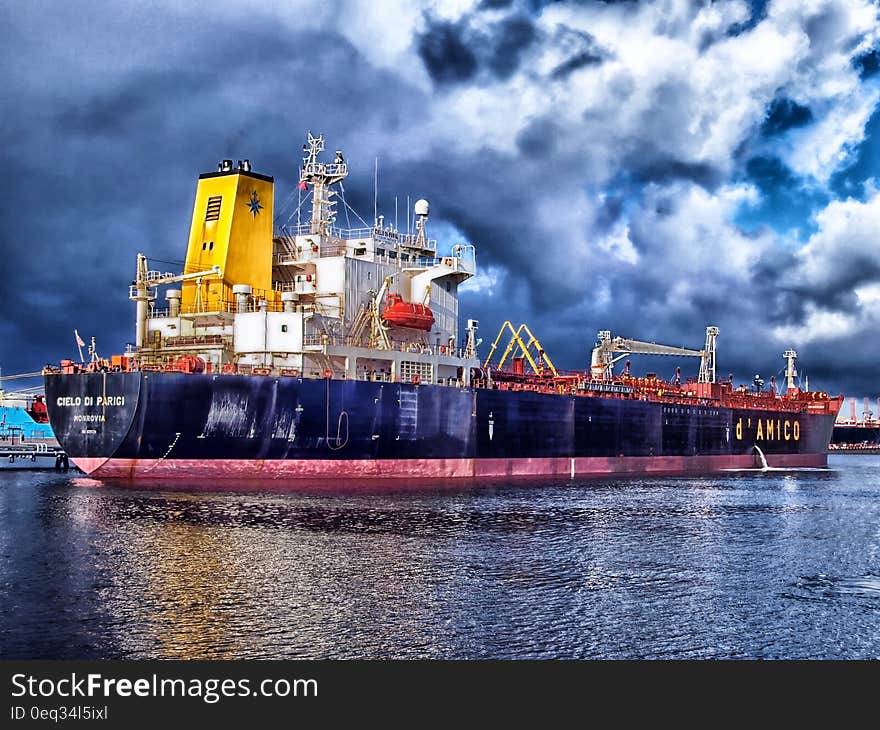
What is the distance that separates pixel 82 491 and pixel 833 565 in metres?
25.8

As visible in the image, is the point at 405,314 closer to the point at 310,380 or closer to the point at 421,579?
the point at 310,380

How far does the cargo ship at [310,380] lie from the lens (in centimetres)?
3631

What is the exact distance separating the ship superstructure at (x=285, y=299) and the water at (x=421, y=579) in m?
8.50

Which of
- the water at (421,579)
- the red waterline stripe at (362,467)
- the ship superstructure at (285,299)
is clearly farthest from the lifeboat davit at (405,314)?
the water at (421,579)

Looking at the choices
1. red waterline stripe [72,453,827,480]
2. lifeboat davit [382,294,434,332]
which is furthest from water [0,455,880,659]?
lifeboat davit [382,294,434,332]

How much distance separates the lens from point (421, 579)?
18.8 metres

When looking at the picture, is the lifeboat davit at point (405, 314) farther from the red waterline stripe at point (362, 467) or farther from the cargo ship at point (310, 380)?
the red waterline stripe at point (362, 467)

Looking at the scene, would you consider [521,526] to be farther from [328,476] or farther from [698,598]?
[328,476]

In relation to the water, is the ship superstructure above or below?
above

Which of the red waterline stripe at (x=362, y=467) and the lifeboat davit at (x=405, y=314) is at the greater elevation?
the lifeboat davit at (x=405, y=314)

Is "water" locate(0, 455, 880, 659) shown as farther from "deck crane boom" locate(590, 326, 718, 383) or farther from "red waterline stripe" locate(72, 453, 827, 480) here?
"deck crane boom" locate(590, 326, 718, 383)

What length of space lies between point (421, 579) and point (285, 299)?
913 inches

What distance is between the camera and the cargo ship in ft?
119

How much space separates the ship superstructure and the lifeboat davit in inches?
2.1
